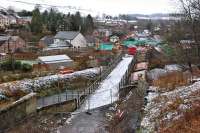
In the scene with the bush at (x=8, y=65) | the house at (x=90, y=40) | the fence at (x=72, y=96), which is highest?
the house at (x=90, y=40)

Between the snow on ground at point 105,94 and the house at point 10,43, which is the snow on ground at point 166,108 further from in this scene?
the house at point 10,43

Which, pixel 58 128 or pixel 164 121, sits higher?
pixel 164 121

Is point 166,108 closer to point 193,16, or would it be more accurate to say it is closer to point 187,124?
point 187,124

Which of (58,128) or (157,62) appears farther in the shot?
(157,62)

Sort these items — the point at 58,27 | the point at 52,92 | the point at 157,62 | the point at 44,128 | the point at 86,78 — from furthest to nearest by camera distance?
the point at 58,27 → the point at 157,62 → the point at 86,78 → the point at 52,92 → the point at 44,128

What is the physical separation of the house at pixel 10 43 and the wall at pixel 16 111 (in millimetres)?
35435

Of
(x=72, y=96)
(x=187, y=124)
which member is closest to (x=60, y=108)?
(x=72, y=96)

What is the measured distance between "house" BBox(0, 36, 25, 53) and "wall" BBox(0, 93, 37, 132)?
3544 cm

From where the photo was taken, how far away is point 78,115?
17.4 metres

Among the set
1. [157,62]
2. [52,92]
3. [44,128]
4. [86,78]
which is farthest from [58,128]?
[157,62]

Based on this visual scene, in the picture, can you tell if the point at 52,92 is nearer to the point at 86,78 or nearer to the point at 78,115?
the point at 86,78

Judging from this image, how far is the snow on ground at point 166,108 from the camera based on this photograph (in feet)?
41.0

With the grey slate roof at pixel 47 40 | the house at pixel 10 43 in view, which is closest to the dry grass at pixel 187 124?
the house at pixel 10 43

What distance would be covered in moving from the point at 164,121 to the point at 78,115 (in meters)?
6.06
